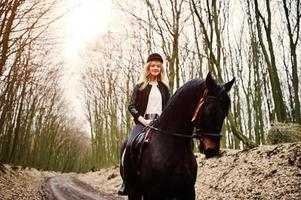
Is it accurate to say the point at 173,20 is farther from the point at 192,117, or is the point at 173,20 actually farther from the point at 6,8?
the point at 192,117

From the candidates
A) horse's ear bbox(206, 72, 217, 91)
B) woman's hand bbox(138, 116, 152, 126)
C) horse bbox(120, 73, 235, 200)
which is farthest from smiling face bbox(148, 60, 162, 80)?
horse's ear bbox(206, 72, 217, 91)

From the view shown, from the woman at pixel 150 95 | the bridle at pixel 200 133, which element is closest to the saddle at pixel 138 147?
the woman at pixel 150 95

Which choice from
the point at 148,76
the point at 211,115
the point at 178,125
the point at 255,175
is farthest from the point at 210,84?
the point at 255,175

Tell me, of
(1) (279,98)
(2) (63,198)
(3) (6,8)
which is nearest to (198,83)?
(3) (6,8)

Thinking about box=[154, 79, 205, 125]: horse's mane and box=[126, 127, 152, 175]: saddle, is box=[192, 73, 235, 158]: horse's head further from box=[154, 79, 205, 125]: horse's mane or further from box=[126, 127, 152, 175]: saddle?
box=[126, 127, 152, 175]: saddle

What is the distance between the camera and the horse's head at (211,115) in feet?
12.0

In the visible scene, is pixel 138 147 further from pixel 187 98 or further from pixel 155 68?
pixel 155 68

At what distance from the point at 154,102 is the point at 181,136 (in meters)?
1.10

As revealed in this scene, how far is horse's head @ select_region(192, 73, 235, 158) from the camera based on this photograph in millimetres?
3672

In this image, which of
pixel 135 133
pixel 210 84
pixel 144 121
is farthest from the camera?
pixel 135 133

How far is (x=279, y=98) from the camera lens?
12.1 meters

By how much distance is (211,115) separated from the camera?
12.3ft

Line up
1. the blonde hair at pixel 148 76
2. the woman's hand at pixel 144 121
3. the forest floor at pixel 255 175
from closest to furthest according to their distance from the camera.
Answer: the woman's hand at pixel 144 121 → the blonde hair at pixel 148 76 → the forest floor at pixel 255 175

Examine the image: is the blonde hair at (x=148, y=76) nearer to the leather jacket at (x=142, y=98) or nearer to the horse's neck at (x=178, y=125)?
the leather jacket at (x=142, y=98)
